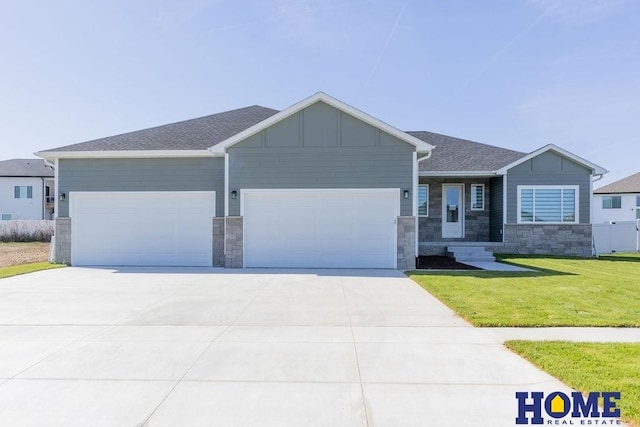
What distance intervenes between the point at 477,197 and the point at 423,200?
8.47 ft

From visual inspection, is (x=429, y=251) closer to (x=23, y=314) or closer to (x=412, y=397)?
(x=412, y=397)

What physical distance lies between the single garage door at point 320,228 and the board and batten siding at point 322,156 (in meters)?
0.37

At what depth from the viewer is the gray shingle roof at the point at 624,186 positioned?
97.7 feet

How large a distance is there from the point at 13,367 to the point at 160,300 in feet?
9.96

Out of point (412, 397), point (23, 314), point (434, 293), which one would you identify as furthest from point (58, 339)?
point (434, 293)

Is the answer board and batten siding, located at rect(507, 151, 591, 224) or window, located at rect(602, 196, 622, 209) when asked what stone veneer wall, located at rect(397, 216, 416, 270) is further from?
window, located at rect(602, 196, 622, 209)

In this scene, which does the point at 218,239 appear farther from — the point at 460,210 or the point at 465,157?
the point at 465,157

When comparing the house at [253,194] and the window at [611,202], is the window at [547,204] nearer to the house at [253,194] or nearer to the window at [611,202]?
the house at [253,194]

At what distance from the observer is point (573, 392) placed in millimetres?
3107

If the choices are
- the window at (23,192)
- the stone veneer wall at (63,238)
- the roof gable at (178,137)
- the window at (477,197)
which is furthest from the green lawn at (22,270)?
the window at (23,192)

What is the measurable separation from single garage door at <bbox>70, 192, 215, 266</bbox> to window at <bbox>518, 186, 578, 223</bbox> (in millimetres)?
12521

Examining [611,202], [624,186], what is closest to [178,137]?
[611,202]

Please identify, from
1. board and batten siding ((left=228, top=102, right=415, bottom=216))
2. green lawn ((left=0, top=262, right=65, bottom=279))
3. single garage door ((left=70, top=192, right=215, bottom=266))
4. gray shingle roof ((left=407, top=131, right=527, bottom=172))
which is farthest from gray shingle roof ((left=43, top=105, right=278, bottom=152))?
gray shingle roof ((left=407, top=131, right=527, bottom=172))

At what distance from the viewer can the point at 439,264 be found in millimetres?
11562
